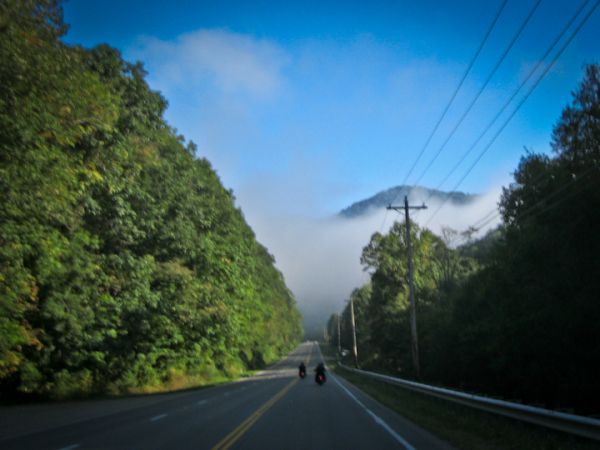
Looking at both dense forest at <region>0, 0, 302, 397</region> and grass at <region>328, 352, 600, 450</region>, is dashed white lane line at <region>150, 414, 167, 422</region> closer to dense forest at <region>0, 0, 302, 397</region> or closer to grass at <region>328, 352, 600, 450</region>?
dense forest at <region>0, 0, 302, 397</region>

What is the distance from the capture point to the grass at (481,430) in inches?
384

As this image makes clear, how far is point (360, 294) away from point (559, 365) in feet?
338

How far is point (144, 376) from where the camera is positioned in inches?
1449

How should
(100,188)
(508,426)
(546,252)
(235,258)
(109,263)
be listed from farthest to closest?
(235,258) → (109,263) → (100,188) → (546,252) → (508,426)

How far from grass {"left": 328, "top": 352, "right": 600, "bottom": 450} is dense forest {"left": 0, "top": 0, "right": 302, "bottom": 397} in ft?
47.8

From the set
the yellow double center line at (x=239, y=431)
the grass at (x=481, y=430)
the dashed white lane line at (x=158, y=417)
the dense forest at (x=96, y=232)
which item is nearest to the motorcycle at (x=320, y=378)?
the dense forest at (x=96, y=232)

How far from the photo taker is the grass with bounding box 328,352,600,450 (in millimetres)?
9742

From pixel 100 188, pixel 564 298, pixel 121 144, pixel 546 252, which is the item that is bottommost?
pixel 564 298

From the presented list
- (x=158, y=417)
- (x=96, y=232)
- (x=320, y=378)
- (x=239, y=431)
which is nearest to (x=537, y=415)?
(x=239, y=431)

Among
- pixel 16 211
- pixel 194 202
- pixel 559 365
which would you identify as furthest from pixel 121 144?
pixel 559 365

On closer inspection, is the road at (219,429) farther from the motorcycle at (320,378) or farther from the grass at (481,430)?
the motorcycle at (320,378)

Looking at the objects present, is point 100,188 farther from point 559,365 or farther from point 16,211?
point 559,365

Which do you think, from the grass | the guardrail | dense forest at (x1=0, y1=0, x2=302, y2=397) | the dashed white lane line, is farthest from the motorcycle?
the dashed white lane line

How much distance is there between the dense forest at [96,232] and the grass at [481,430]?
14582 mm
